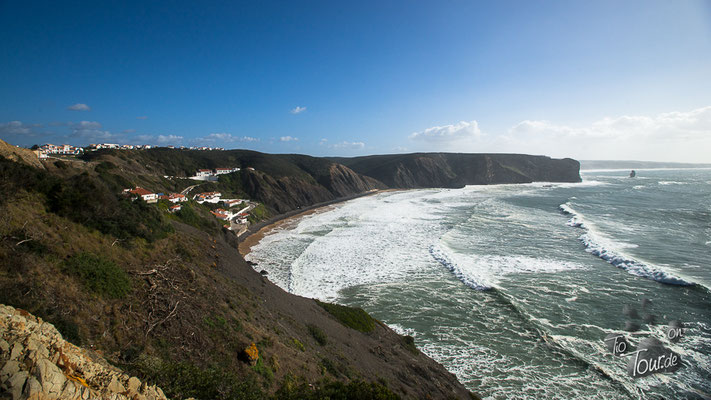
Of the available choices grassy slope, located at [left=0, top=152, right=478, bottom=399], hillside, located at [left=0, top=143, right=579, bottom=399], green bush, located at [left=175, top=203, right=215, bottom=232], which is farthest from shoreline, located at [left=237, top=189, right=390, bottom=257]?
grassy slope, located at [left=0, top=152, right=478, bottom=399]

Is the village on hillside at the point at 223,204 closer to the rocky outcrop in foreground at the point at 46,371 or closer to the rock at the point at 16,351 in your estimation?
the rocky outcrop in foreground at the point at 46,371

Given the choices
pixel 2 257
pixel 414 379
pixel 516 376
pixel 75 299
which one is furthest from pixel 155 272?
pixel 516 376

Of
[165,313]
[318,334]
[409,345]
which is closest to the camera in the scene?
[165,313]

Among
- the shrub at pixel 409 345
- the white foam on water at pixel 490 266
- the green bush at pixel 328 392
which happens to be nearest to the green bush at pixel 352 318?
the shrub at pixel 409 345

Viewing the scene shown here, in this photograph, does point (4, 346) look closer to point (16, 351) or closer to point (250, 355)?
point (16, 351)

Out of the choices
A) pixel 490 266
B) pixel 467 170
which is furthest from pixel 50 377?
pixel 467 170
